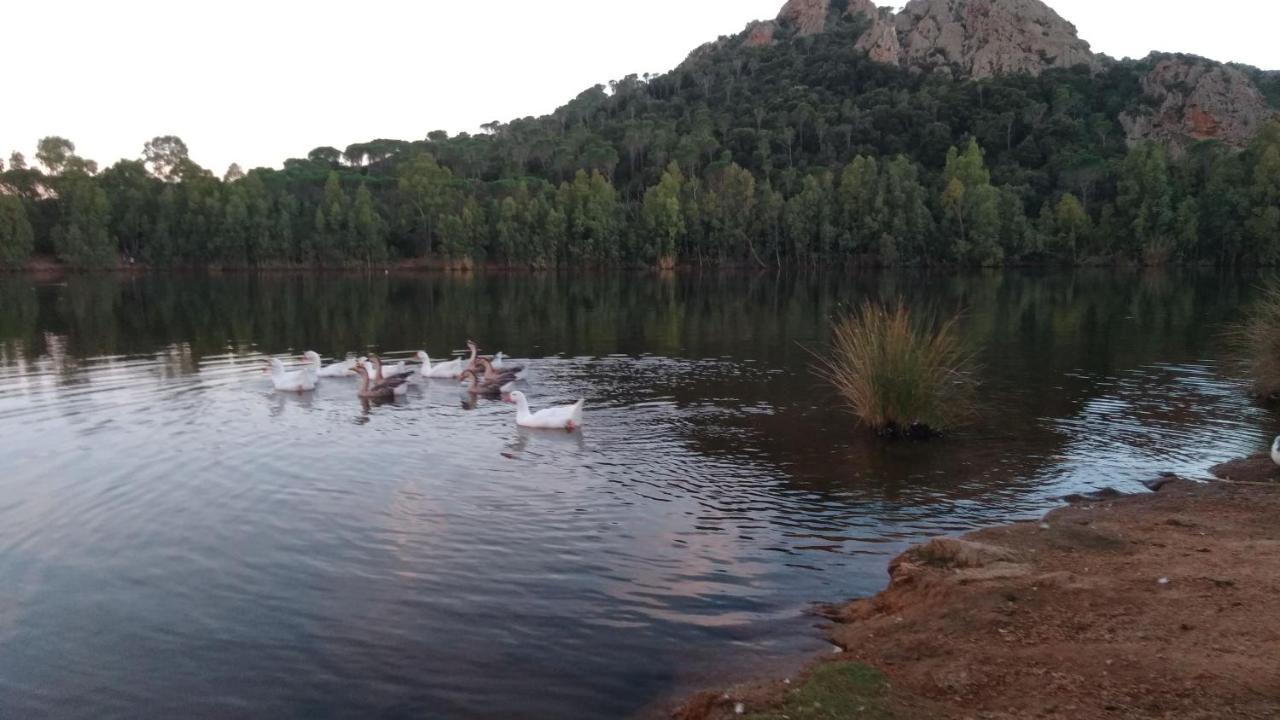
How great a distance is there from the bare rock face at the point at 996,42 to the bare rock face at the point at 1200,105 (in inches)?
1072

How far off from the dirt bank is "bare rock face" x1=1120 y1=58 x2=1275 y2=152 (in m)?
154

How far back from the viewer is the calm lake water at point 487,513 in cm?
827

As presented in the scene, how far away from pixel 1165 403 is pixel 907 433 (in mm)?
7949

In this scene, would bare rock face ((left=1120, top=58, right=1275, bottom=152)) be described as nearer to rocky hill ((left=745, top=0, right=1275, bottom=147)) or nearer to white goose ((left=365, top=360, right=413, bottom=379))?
rocky hill ((left=745, top=0, right=1275, bottom=147))

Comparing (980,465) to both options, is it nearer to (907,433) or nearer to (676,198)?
(907,433)

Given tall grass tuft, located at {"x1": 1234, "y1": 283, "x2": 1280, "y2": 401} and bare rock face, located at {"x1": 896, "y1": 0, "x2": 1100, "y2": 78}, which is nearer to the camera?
tall grass tuft, located at {"x1": 1234, "y1": 283, "x2": 1280, "y2": 401}

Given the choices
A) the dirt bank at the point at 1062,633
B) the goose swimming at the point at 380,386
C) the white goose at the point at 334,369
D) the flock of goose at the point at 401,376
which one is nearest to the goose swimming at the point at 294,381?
the flock of goose at the point at 401,376

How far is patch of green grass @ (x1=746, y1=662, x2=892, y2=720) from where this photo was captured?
6262 mm

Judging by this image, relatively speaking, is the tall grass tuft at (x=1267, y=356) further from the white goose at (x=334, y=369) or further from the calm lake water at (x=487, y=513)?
the white goose at (x=334, y=369)

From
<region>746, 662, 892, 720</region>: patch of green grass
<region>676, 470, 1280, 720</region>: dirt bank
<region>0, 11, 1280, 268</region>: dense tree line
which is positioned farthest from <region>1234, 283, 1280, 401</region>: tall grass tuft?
<region>0, 11, 1280, 268</region>: dense tree line

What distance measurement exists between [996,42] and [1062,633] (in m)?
207

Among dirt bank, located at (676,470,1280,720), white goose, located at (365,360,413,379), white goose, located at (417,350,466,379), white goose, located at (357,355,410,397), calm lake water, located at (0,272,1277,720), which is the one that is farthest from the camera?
white goose, located at (417,350,466,379)

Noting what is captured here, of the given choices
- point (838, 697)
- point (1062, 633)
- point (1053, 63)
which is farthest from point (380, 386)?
point (1053, 63)

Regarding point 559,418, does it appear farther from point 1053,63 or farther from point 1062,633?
point 1053,63
